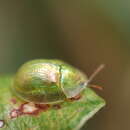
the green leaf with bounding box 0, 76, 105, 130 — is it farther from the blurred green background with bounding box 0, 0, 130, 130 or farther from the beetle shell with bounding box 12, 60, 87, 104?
the blurred green background with bounding box 0, 0, 130, 130

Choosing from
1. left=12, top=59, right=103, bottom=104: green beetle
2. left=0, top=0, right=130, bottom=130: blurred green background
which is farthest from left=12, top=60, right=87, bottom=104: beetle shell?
left=0, top=0, right=130, bottom=130: blurred green background

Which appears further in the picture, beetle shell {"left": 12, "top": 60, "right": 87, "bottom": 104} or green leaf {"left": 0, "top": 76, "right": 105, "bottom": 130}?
beetle shell {"left": 12, "top": 60, "right": 87, "bottom": 104}

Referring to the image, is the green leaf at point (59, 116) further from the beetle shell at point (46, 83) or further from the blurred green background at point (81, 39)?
the blurred green background at point (81, 39)

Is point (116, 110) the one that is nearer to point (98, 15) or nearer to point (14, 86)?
point (98, 15)

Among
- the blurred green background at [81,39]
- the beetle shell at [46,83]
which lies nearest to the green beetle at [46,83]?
the beetle shell at [46,83]

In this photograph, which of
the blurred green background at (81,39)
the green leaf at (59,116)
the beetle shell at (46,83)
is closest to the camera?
the green leaf at (59,116)

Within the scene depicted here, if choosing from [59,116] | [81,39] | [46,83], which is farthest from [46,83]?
[81,39]
